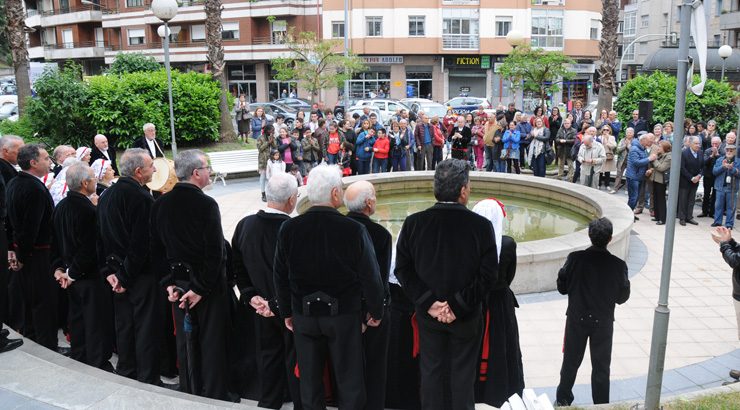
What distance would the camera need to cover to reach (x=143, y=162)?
5.32m

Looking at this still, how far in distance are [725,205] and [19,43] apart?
18429 millimetres

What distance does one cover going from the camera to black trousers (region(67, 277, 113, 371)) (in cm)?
558

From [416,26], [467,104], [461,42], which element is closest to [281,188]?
[467,104]

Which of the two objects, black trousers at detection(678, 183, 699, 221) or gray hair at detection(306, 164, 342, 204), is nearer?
gray hair at detection(306, 164, 342, 204)

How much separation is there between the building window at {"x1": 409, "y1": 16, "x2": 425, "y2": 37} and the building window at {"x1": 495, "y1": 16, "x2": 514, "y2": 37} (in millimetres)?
5243

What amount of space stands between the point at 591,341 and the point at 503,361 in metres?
1.13

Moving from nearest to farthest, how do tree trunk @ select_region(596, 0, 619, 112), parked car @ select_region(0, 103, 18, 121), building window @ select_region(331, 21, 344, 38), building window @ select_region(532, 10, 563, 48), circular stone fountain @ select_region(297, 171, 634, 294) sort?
circular stone fountain @ select_region(297, 171, 634, 294), tree trunk @ select_region(596, 0, 619, 112), parked car @ select_region(0, 103, 18, 121), building window @ select_region(532, 10, 563, 48), building window @ select_region(331, 21, 344, 38)

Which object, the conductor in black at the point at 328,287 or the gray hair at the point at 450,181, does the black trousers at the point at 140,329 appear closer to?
the conductor in black at the point at 328,287

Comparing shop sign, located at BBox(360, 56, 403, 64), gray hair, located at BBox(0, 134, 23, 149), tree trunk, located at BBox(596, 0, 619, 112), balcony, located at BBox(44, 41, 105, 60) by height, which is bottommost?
gray hair, located at BBox(0, 134, 23, 149)

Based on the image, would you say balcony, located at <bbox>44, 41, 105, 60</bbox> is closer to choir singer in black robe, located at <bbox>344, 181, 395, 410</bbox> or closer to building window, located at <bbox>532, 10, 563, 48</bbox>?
building window, located at <bbox>532, 10, 563, 48</bbox>

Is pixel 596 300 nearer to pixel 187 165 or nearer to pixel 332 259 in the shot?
pixel 332 259

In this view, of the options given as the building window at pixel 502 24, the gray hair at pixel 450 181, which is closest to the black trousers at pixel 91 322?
the gray hair at pixel 450 181

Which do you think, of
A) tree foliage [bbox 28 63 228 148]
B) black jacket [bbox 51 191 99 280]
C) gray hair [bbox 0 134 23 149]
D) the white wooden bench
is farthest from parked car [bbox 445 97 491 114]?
black jacket [bbox 51 191 99 280]

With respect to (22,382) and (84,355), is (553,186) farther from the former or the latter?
(22,382)
